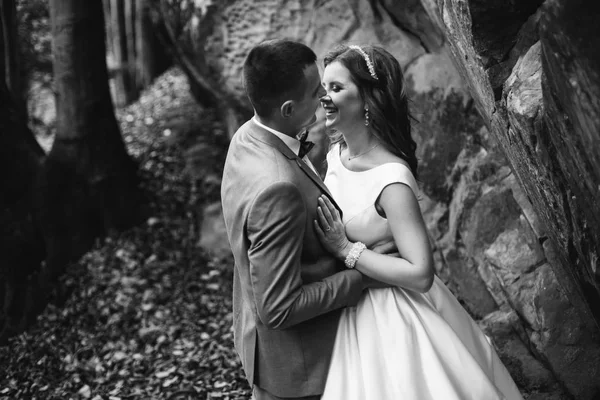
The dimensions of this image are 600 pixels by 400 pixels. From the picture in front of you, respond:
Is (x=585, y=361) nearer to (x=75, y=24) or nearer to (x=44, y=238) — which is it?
(x=44, y=238)

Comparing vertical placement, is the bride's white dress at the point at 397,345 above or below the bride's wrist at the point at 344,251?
below

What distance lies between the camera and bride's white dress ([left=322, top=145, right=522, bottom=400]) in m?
2.51

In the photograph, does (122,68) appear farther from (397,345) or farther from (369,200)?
(397,345)

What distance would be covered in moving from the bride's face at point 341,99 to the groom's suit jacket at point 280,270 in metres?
0.51

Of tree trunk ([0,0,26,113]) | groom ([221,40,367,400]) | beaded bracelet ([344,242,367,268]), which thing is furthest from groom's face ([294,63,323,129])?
tree trunk ([0,0,26,113])

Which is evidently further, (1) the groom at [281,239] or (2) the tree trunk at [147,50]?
(2) the tree trunk at [147,50]

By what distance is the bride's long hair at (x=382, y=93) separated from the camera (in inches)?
116

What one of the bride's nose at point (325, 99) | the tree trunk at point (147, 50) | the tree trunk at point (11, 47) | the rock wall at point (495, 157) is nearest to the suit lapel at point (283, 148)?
the bride's nose at point (325, 99)

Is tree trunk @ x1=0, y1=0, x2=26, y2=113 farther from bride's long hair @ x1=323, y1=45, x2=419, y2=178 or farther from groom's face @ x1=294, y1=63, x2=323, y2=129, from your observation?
groom's face @ x1=294, y1=63, x2=323, y2=129

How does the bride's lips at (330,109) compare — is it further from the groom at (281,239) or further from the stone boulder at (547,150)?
the stone boulder at (547,150)

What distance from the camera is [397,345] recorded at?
256 centimetres

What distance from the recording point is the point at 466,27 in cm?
285

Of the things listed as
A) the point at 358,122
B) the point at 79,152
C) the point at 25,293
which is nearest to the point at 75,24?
the point at 79,152

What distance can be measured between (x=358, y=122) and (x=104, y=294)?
13.3 ft
